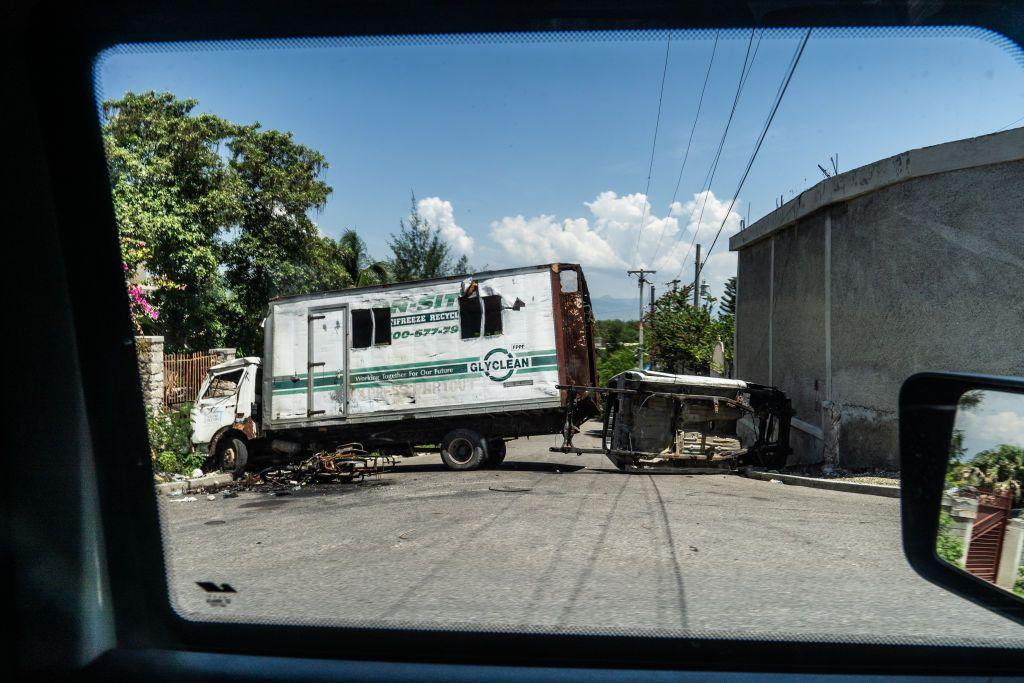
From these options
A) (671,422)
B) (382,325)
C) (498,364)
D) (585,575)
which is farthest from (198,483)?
(671,422)

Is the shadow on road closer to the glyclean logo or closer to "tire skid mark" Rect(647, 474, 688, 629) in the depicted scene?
the glyclean logo

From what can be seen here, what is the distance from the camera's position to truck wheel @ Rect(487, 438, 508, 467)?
34.8 ft

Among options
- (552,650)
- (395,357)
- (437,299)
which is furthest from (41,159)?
(395,357)

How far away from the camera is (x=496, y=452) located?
11156 mm

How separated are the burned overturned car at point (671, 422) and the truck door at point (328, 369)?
3164 millimetres

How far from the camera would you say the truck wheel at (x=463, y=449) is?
10.5m

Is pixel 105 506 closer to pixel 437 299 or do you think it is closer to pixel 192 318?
pixel 192 318

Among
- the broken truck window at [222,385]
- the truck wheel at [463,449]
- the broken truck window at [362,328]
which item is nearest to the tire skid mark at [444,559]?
the broken truck window at [222,385]

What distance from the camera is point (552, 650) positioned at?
6.51ft

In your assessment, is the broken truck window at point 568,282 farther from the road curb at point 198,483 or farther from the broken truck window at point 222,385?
the road curb at point 198,483

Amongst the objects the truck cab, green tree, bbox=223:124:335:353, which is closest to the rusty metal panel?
the truck cab

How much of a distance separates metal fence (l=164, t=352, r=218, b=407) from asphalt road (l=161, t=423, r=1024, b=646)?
0.57m

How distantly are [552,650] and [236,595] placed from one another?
3.49 ft

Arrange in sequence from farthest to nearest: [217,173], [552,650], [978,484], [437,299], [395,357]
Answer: [395,357], [437,299], [217,173], [552,650], [978,484]
